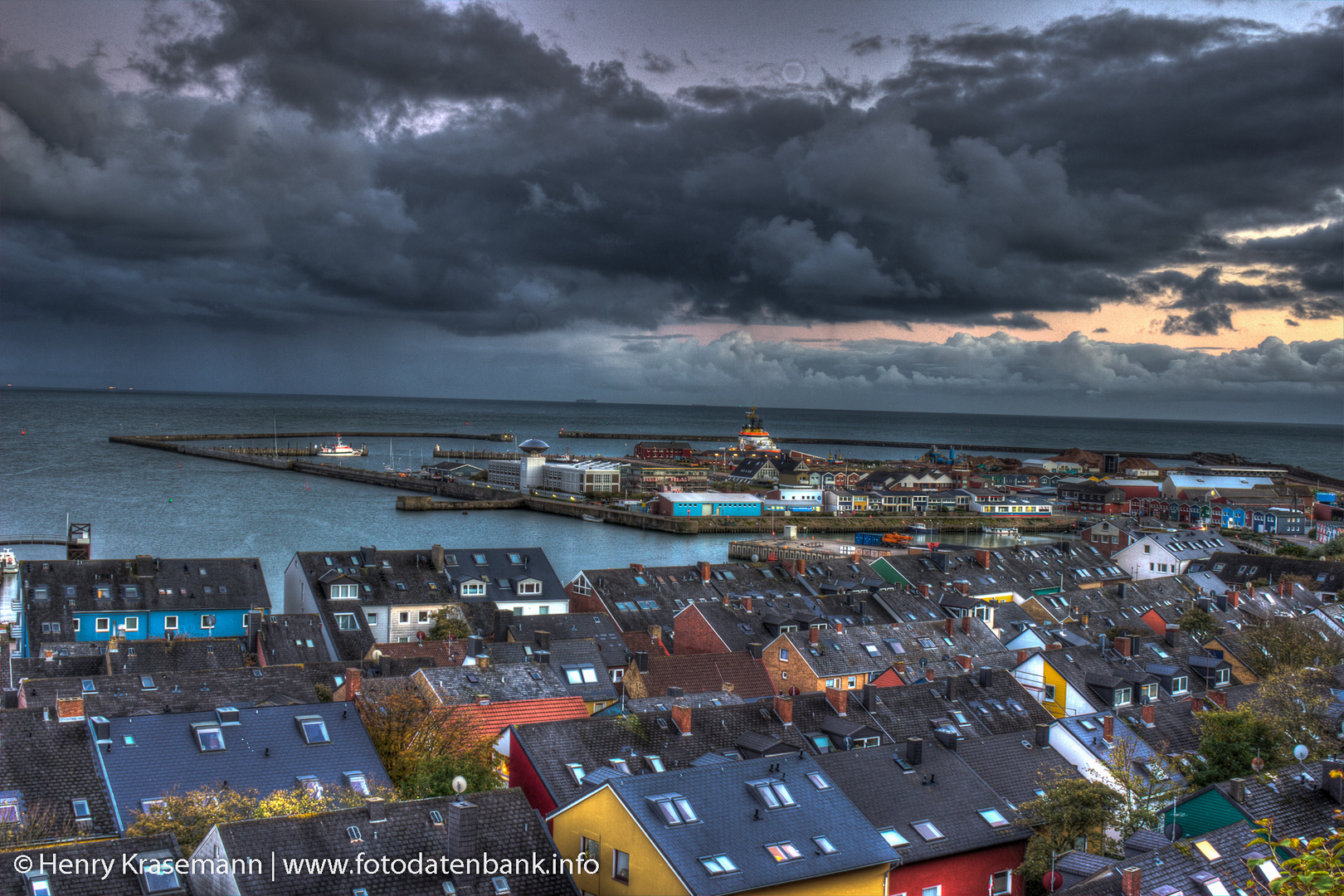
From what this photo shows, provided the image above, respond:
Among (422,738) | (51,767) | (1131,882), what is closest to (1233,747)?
(1131,882)

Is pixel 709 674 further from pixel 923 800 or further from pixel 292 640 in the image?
pixel 292 640

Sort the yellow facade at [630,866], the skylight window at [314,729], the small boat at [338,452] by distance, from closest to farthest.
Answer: the yellow facade at [630,866] < the skylight window at [314,729] < the small boat at [338,452]

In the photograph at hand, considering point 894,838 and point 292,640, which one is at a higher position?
point 894,838

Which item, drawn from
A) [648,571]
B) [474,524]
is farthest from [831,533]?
[648,571]

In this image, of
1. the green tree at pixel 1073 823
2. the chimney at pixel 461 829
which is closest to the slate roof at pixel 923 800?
the green tree at pixel 1073 823

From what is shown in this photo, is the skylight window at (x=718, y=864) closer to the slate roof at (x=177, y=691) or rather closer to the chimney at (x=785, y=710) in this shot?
the chimney at (x=785, y=710)

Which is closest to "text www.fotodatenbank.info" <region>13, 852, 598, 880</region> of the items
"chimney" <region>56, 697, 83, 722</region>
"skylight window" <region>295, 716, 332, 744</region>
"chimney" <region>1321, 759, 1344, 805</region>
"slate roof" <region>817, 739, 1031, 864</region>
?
"skylight window" <region>295, 716, 332, 744</region>

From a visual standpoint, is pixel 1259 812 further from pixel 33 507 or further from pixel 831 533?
pixel 33 507
